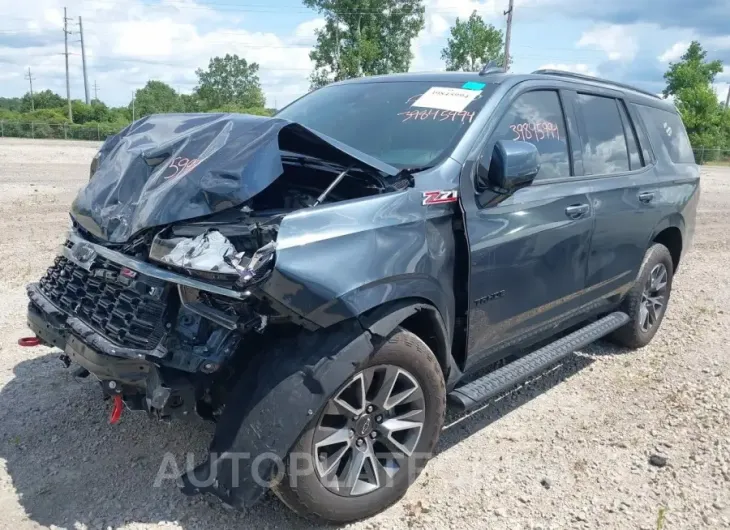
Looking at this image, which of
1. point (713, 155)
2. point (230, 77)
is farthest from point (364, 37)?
point (230, 77)

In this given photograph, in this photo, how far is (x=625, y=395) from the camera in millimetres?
4594

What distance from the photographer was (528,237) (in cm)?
367

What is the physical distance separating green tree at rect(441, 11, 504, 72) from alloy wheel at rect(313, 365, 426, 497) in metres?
50.6

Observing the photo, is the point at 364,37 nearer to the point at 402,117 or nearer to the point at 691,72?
the point at 691,72

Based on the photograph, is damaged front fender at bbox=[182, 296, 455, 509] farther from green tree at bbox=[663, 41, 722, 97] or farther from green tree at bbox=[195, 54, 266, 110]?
green tree at bbox=[195, 54, 266, 110]

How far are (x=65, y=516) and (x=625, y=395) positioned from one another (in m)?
3.56

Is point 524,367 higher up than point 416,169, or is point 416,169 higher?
point 416,169

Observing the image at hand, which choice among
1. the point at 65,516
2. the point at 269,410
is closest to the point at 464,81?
the point at 269,410

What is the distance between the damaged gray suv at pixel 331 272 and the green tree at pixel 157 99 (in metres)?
77.3

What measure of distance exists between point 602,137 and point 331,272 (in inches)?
107

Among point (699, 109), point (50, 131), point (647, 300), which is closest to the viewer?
point (647, 300)

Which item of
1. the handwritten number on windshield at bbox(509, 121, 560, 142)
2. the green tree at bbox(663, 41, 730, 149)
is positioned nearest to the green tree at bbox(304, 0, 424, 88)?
the green tree at bbox(663, 41, 730, 149)

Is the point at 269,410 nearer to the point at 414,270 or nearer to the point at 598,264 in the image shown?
the point at 414,270

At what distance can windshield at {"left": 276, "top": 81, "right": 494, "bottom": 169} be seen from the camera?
3543 mm
